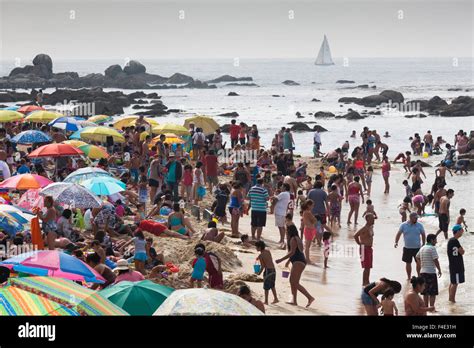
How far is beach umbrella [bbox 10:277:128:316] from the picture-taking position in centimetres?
657

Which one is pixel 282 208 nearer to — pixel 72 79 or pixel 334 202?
pixel 334 202

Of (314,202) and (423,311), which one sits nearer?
(423,311)

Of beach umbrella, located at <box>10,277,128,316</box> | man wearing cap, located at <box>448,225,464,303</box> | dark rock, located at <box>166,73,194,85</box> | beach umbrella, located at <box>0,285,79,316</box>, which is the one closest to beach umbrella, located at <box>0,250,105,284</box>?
beach umbrella, located at <box>10,277,128,316</box>

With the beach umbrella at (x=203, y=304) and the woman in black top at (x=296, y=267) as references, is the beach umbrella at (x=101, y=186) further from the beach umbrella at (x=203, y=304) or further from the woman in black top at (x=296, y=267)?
the beach umbrella at (x=203, y=304)

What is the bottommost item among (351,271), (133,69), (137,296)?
(351,271)

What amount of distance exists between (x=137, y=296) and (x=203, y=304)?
7.01ft

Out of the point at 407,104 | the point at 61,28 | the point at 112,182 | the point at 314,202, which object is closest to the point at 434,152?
the point at 314,202

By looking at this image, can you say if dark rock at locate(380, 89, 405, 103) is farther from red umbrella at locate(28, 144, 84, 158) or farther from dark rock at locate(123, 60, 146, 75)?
red umbrella at locate(28, 144, 84, 158)

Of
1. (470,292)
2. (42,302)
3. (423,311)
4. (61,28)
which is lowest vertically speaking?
(470,292)

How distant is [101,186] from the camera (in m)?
13.6

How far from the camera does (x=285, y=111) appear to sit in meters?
61.0

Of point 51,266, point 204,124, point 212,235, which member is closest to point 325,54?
point 204,124
